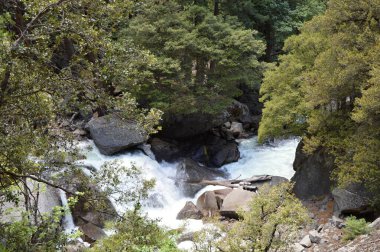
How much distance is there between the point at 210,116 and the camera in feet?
73.2

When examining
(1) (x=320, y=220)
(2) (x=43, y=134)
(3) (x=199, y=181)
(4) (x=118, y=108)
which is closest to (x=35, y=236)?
(2) (x=43, y=134)

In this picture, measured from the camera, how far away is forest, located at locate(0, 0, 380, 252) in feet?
19.9

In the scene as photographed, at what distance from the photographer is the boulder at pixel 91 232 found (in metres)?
13.7

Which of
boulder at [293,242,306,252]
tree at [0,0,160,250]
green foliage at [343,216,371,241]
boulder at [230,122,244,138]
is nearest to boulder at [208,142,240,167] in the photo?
boulder at [230,122,244,138]

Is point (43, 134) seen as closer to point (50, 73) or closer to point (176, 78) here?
point (50, 73)

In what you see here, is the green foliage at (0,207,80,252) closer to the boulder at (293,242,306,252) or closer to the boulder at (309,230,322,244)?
the boulder at (293,242,306,252)

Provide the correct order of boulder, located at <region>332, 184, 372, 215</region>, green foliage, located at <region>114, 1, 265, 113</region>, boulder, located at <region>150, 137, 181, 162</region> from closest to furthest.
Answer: boulder, located at <region>332, 184, 372, 215</region> → green foliage, located at <region>114, 1, 265, 113</region> → boulder, located at <region>150, 137, 181, 162</region>

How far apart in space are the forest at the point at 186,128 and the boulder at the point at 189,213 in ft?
0.27

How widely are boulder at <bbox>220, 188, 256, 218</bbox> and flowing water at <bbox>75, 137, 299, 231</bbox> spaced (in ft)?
4.19

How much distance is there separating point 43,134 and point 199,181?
1357 centimetres

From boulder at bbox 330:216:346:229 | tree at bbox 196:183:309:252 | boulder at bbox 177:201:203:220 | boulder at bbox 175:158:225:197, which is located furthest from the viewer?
boulder at bbox 175:158:225:197

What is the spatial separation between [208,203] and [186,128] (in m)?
6.65

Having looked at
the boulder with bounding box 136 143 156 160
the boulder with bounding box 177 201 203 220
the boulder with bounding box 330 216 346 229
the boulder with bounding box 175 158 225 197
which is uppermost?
the boulder with bounding box 330 216 346 229

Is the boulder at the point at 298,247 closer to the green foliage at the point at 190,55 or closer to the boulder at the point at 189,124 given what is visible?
the green foliage at the point at 190,55
